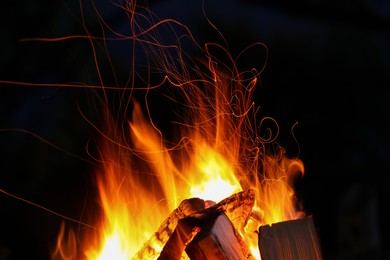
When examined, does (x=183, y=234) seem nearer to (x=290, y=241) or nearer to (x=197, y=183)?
(x=290, y=241)

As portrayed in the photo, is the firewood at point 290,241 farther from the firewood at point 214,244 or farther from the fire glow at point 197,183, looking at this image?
the fire glow at point 197,183

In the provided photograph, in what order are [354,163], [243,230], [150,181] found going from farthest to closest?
[354,163]
[150,181]
[243,230]

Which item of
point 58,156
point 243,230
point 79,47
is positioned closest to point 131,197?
point 243,230

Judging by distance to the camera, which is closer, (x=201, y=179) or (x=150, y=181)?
(x=201, y=179)

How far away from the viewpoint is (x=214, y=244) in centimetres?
175

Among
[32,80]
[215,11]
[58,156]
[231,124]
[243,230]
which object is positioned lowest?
[243,230]

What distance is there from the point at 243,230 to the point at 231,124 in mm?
680

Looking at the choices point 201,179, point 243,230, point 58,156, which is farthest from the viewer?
point 58,156

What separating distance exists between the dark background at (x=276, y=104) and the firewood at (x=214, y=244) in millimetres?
1929

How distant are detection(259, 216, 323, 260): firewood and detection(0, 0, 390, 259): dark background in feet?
5.96

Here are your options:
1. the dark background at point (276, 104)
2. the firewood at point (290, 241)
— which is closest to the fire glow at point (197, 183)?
the firewood at point (290, 241)

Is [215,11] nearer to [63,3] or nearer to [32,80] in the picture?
[63,3]

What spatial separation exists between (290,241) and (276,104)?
223 cm

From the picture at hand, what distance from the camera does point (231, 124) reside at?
269cm
